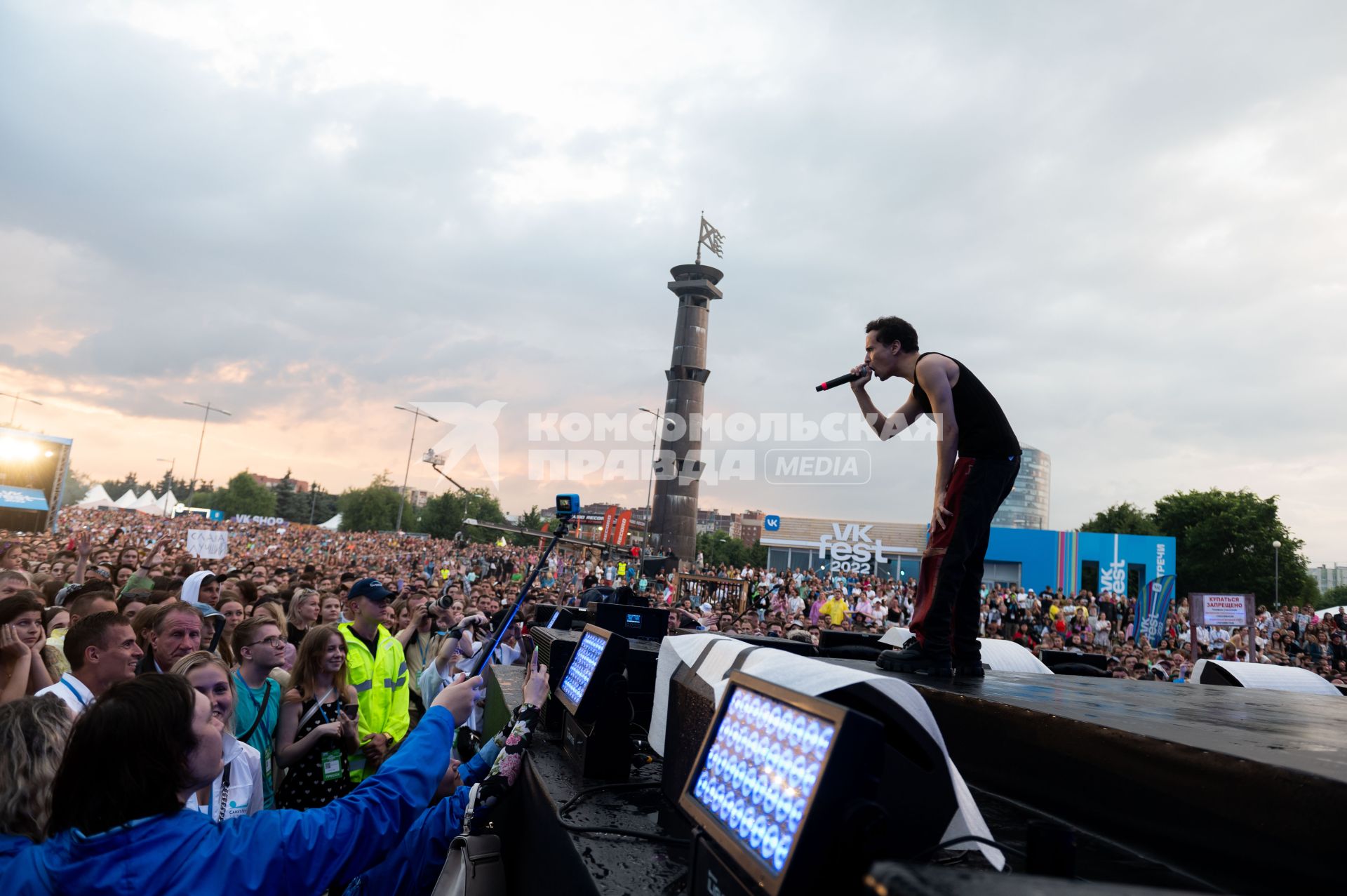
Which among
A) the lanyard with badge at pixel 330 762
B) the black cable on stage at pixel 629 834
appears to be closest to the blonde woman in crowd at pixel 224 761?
the lanyard with badge at pixel 330 762

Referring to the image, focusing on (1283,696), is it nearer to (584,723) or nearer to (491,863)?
(584,723)

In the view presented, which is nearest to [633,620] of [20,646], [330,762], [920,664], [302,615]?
[920,664]

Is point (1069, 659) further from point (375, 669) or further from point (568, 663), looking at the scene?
point (375, 669)

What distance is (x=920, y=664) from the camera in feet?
13.1

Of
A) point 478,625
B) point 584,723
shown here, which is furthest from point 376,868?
point 478,625

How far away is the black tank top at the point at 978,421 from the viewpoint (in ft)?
14.2

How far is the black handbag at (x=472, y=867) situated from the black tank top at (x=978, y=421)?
3317mm

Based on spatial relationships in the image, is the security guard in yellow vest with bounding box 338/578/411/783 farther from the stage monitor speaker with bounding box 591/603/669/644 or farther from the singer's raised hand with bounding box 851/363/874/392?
the singer's raised hand with bounding box 851/363/874/392

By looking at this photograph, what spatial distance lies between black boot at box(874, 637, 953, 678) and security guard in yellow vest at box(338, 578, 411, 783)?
3.68 meters

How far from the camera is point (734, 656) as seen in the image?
107 inches

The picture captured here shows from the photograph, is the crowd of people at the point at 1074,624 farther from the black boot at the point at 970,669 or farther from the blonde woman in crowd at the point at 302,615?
the black boot at the point at 970,669

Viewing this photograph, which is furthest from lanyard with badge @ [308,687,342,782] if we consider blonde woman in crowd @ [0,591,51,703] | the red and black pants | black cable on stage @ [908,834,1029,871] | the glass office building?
the glass office building

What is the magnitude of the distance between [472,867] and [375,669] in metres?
3.40

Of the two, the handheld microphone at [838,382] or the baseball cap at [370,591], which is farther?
the baseball cap at [370,591]
